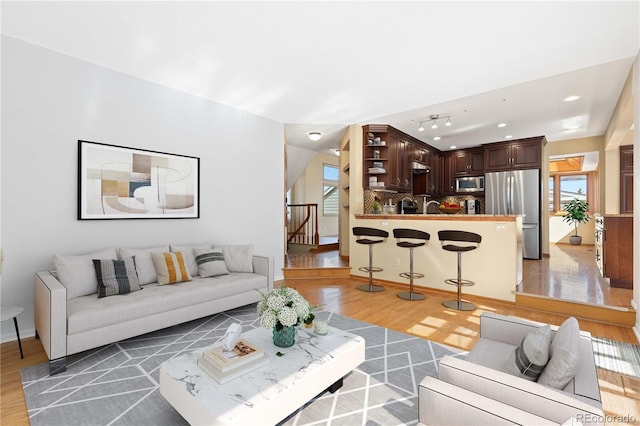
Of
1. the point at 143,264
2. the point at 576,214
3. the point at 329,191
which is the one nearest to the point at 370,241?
the point at 143,264

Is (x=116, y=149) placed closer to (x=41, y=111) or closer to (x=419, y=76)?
(x=41, y=111)

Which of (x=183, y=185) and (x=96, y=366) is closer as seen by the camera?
(x=96, y=366)

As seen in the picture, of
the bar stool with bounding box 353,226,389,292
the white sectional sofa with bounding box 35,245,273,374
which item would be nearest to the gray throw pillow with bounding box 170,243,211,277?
the white sectional sofa with bounding box 35,245,273,374

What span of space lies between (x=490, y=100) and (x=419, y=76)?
1589 mm

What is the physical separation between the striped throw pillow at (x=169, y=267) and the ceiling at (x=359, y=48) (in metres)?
2.24

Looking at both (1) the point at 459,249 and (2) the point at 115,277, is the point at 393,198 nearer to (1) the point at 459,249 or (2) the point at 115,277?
(1) the point at 459,249

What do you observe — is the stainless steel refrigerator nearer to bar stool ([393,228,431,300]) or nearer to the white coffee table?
bar stool ([393,228,431,300])

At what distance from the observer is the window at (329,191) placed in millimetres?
9791

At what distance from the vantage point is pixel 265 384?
1710mm

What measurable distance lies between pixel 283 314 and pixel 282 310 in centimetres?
3

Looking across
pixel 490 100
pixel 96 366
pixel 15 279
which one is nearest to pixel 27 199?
pixel 15 279

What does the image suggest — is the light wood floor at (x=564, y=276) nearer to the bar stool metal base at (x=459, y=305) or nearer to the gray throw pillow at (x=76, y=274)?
the bar stool metal base at (x=459, y=305)

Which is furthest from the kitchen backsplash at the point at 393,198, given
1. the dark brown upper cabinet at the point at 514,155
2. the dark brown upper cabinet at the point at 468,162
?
the dark brown upper cabinet at the point at 514,155

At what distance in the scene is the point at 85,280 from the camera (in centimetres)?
296
